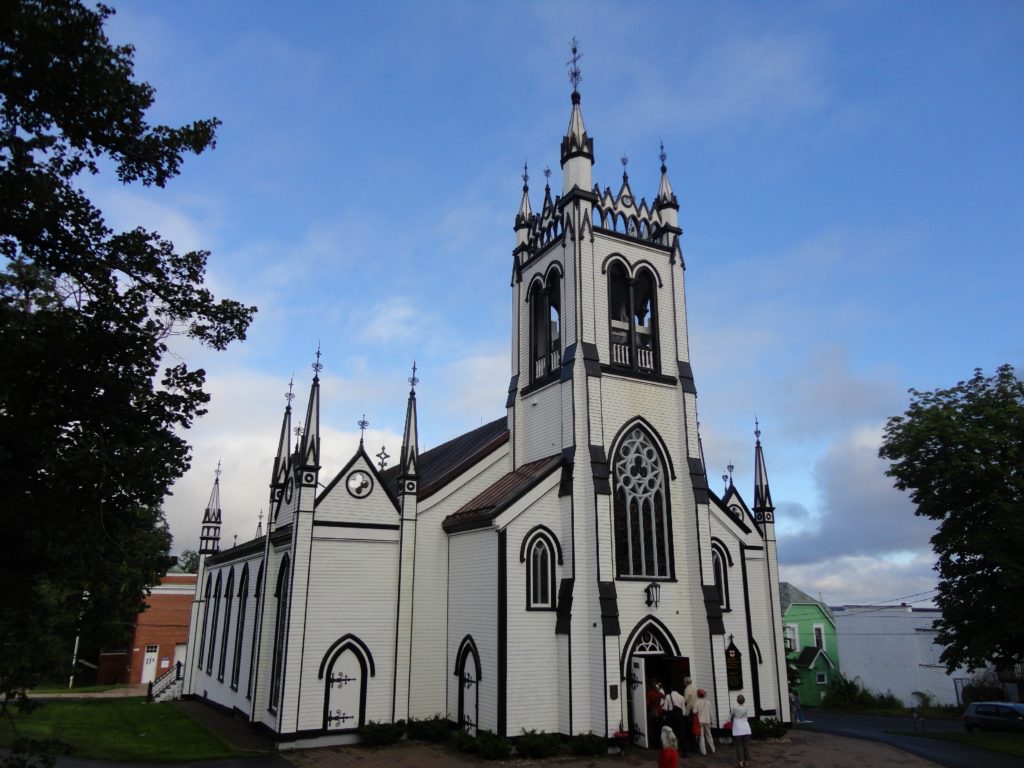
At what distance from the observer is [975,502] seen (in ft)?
79.1

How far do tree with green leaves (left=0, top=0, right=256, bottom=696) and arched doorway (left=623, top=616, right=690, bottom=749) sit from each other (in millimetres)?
15317

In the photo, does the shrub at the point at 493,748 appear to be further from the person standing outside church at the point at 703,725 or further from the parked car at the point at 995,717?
the parked car at the point at 995,717

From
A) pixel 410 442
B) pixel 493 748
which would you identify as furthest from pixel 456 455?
pixel 493 748

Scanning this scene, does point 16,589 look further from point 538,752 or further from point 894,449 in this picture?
point 894,449

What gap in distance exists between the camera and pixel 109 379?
9.87 m

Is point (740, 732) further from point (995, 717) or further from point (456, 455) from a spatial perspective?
point (995, 717)

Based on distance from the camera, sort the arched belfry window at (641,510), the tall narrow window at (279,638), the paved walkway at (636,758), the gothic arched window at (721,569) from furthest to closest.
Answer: the gothic arched window at (721,569) < the arched belfry window at (641,510) < the tall narrow window at (279,638) < the paved walkway at (636,758)

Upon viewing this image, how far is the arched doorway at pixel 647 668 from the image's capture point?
21.0m

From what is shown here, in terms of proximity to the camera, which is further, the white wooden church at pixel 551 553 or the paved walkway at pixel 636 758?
the white wooden church at pixel 551 553

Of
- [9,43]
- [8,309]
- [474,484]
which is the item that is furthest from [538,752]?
[9,43]

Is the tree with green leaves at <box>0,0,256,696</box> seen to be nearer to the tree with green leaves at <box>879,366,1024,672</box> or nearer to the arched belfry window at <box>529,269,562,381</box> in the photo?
the arched belfry window at <box>529,269,562,381</box>

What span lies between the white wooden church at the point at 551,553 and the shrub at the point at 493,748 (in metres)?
0.58

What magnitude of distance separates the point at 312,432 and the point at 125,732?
11.7m

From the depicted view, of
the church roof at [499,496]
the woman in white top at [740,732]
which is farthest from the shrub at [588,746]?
the church roof at [499,496]
